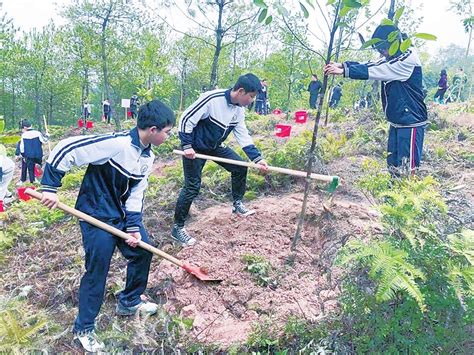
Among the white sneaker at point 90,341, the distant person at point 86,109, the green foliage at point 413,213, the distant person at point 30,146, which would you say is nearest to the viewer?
the green foliage at point 413,213

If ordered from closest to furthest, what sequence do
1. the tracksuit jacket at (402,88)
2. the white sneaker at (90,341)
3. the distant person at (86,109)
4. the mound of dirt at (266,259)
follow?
1. the white sneaker at (90,341)
2. the mound of dirt at (266,259)
3. the tracksuit jacket at (402,88)
4. the distant person at (86,109)

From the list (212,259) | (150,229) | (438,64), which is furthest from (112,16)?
(438,64)

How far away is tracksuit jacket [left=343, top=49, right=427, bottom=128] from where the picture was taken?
12.4 ft

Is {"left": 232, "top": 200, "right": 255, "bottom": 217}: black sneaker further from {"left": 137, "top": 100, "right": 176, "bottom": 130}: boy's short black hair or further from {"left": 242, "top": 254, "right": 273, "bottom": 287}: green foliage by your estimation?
{"left": 137, "top": 100, "right": 176, "bottom": 130}: boy's short black hair

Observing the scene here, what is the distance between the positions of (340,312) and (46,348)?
2.05 meters

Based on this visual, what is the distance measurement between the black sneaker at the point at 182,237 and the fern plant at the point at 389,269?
234 cm

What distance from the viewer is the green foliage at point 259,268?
365cm

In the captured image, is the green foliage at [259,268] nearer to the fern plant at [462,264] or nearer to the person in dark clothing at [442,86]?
the fern plant at [462,264]

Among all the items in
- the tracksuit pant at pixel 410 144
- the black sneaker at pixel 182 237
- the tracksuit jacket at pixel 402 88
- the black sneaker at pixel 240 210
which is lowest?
the black sneaker at pixel 182 237

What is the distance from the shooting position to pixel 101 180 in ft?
9.45

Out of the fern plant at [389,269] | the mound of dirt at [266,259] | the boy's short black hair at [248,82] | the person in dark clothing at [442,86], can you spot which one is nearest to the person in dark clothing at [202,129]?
the boy's short black hair at [248,82]

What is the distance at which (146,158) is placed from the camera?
9.94 ft

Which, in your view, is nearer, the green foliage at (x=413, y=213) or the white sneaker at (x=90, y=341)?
the green foliage at (x=413, y=213)

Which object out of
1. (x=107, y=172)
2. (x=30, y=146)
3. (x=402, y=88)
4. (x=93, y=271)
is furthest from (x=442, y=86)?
(x=93, y=271)
